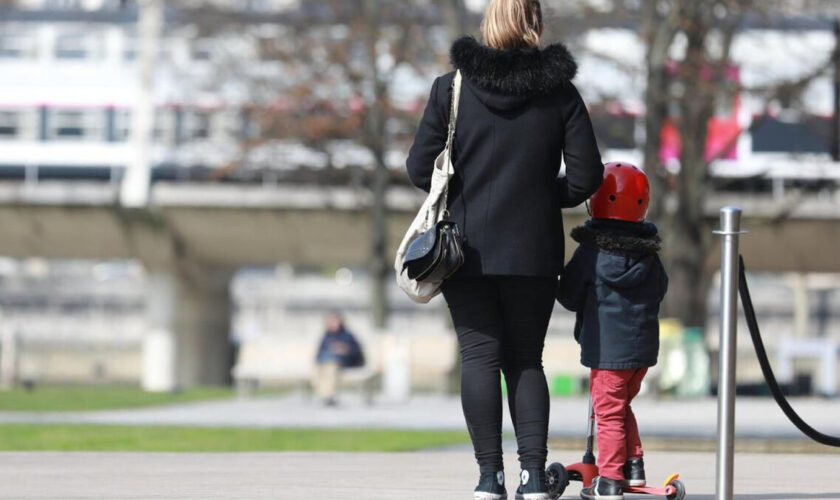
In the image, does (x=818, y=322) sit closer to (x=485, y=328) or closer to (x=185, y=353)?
(x=185, y=353)

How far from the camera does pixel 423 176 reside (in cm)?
664

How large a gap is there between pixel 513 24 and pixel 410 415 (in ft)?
47.5

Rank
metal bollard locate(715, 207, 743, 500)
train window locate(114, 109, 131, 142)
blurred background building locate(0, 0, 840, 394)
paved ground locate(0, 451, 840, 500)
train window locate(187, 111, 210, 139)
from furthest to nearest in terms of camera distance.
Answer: train window locate(114, 109, 131, 142), train window locate(187, 111, 210, 139), blurred background building locate(0, 0, 840, 394), paved ground locate(0, 451, 840, 500), metal bollard locate(715, 207, 743, 500)

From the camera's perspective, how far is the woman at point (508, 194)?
655 cm

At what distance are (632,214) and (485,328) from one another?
75 cm

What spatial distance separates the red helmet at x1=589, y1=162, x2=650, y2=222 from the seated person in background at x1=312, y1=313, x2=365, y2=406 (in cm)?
1780

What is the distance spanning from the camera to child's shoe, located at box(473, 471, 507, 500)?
647 cm

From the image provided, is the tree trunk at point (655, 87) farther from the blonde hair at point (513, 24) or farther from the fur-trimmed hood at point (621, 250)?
the blonde hair at point (513, 24)

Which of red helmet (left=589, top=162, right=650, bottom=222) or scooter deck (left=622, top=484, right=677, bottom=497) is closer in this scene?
scooter deck (left=622, top=484, right=677, bottom=497)

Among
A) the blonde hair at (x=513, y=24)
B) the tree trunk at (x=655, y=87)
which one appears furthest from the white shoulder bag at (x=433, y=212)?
the tree trunk at (x=655, y=87)

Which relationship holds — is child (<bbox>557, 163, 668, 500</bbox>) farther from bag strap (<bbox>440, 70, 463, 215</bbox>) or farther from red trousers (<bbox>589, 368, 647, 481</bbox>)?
bag strap (<bbox>440, 70, 463, 215</bbox>)

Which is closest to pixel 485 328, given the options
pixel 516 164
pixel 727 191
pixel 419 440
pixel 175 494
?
pixel 516 164

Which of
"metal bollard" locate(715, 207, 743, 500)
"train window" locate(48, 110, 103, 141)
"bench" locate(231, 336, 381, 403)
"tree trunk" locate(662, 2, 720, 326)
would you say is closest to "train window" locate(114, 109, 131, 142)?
"train window" locate(48, 110, 103, 141)

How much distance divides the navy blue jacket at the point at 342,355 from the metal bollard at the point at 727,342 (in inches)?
763
